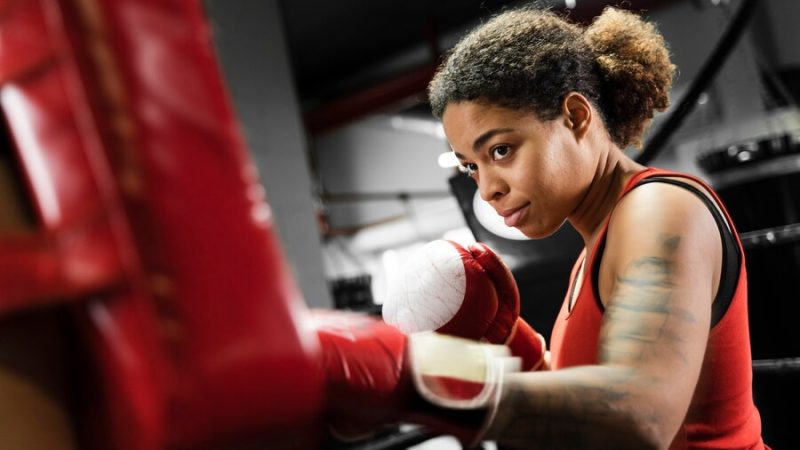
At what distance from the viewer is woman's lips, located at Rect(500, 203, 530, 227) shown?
3.88 feet

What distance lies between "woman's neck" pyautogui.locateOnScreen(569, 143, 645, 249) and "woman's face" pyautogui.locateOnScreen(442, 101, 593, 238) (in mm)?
32

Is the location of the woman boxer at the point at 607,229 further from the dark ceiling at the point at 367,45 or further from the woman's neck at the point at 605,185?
the dark ceiling at the point at 367,45

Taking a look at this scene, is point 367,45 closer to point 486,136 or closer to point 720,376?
point 486,136

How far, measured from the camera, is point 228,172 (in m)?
0.46

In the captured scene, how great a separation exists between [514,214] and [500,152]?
12 cm

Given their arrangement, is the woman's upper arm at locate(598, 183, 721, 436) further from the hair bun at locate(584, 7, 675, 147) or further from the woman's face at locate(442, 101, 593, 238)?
the hair bun at locate(584, 7, 675, 147)

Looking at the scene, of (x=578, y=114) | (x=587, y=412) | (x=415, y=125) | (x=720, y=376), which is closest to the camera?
(x=587, y=412)

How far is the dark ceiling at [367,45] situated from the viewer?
293 inches

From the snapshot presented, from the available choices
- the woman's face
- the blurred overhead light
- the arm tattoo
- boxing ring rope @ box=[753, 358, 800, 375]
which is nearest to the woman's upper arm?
the arm tattoo

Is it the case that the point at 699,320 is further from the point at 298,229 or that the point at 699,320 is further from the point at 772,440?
the point at 298,229

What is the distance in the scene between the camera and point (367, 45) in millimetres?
8633

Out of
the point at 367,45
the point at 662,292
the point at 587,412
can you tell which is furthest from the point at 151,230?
the point at 367,45

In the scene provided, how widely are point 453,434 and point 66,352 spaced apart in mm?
405

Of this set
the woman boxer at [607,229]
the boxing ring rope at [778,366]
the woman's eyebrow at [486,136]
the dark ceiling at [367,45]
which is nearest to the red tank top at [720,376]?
the woman boxer at [607,229]
